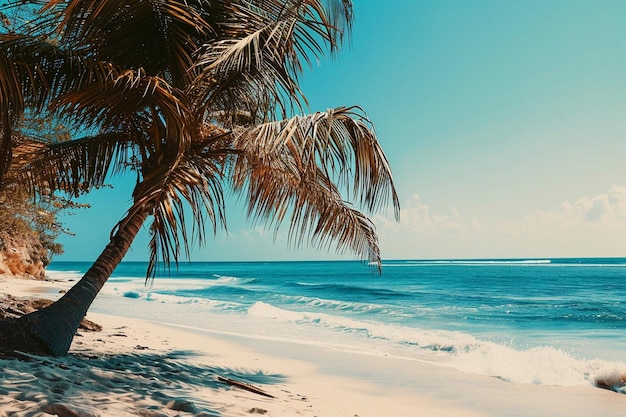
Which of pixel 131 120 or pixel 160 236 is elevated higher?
pixel 131 120

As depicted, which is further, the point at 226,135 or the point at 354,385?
the point at 354,385

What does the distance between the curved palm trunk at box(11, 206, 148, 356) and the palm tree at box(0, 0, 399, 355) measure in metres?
0.01

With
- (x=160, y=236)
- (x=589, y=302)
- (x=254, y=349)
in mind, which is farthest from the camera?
(x=589, y=302)

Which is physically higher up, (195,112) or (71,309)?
(195,112)

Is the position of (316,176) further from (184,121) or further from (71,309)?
(71,309)

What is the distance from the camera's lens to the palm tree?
4012 millimetres

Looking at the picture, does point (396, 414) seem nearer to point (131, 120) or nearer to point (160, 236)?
point (160, 236)

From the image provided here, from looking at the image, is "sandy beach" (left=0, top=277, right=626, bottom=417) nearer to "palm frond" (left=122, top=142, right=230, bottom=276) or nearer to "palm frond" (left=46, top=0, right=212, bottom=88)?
"palm frond" (left=122, top=142, right=230, bottom=276)

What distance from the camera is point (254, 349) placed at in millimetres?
8977

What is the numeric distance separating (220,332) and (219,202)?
7.27 m

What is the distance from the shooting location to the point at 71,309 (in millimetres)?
4465

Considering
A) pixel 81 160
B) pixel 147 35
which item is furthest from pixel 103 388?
pixel 147 35

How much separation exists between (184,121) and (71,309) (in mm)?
2130

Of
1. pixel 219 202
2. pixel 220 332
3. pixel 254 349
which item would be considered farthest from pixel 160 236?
pixel 220 332
